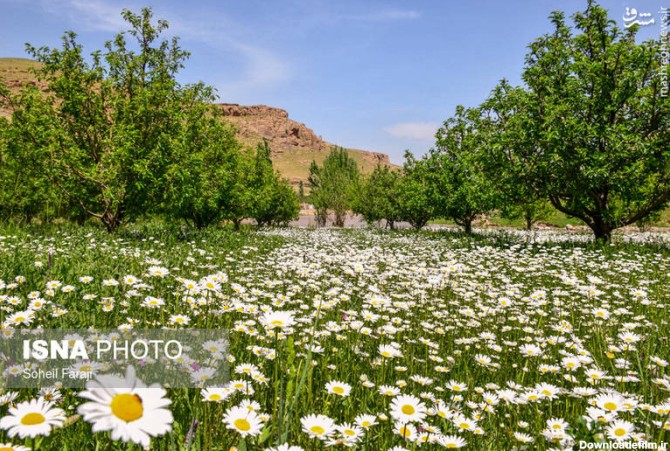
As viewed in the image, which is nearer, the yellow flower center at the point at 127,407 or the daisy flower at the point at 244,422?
the yellow flower center at the point at 127,407

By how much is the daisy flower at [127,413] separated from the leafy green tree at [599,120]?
16.8 meters

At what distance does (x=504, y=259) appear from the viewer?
1168 cm

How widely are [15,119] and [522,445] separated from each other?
1949 centimetres

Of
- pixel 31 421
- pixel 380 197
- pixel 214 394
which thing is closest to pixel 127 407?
pixel 31 421

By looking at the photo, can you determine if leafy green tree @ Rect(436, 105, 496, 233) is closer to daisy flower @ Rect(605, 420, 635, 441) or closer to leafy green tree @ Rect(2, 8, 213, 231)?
leafy green tree @ Rect(2, 8, 213, 231)

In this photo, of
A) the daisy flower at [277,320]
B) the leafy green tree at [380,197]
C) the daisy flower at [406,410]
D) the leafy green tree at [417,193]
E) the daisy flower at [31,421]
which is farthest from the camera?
the leafy green tree at [380,197]

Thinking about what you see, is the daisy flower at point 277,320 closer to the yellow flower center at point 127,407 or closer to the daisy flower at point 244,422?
the daisy flower at point 244,422

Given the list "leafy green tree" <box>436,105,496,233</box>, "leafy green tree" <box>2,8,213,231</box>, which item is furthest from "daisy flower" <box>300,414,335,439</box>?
"leafy green tree" <box>436,105,496,233</box>

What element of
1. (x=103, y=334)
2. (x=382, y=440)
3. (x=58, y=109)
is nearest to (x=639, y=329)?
(x=382, y=440)

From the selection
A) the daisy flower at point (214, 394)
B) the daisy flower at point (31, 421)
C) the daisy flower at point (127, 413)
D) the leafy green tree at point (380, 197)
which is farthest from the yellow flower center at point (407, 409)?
the leafy green tree at point (380, 197)

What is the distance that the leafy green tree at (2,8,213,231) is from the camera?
14656 millimetres

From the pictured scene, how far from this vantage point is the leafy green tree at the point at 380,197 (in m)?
40.2

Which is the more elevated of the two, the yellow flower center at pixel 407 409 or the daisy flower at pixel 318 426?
the daisy flower at pixel 318 426

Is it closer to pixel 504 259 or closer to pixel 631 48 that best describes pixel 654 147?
pixel 631 48
